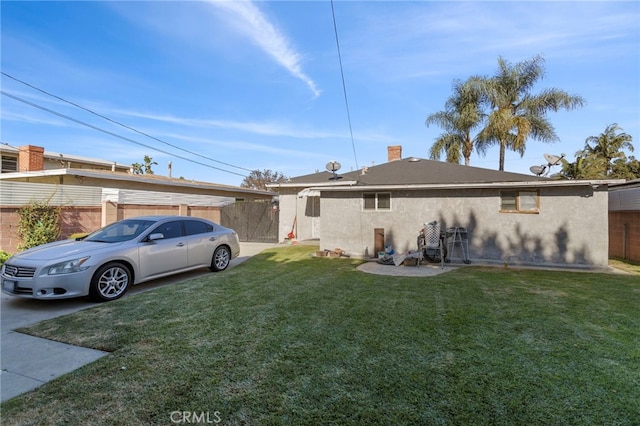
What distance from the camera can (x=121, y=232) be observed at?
Answer: 686cm

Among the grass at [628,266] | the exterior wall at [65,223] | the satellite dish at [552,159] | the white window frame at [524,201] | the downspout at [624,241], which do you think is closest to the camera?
the grass at [628,266]

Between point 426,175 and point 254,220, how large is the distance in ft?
31.3

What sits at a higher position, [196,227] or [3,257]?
[196,227]

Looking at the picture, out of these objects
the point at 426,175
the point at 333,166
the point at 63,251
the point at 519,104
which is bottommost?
the point at 63,251

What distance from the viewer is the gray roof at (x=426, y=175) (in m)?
10.5

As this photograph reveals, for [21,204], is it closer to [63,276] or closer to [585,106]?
[63,276]

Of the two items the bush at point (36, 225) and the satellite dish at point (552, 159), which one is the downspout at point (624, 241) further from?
the bush at point (36, 225)

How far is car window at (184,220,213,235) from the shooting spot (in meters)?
7.70

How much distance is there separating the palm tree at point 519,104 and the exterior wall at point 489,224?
34.2 ft

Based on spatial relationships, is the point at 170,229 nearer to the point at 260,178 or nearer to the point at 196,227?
the point at 196,227

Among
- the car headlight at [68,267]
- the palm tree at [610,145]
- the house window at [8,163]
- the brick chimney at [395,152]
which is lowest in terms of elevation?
the car headlight at [68,267]

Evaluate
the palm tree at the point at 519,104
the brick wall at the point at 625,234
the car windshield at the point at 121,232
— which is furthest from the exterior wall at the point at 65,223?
the palm tree at the point at 519,104

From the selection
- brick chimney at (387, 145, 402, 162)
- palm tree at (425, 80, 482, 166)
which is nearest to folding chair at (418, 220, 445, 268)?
brick chimney at (387, 145, 402, 162)

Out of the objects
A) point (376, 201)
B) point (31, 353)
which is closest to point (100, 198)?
point (376, 201)
